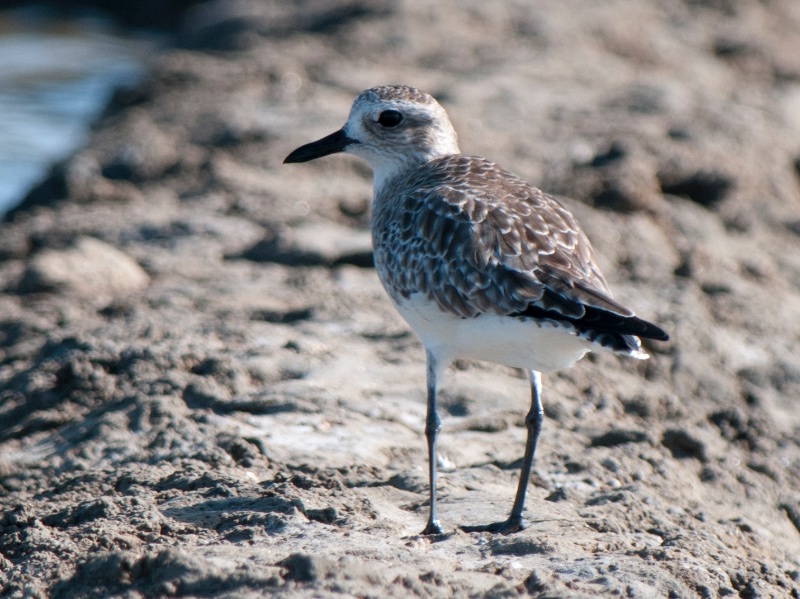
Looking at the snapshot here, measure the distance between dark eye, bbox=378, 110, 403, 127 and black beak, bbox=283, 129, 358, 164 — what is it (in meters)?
0.20

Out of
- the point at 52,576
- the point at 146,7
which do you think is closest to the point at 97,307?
the point at 52,576

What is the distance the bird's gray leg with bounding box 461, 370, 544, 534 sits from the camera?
488cm

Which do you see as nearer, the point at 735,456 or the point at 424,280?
the point at 424,280

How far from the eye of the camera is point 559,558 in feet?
14.6

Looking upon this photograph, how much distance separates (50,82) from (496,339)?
13655 mm

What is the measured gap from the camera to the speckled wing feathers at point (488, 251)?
15.7ft

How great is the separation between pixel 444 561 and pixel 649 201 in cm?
515

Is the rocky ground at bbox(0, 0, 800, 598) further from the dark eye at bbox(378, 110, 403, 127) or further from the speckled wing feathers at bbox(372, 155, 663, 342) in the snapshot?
the dark eye at bbox(378, 110, 403, 127)

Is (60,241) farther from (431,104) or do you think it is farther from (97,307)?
(431,104)

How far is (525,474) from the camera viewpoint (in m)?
5.09

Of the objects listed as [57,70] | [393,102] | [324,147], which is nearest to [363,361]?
[324,147]

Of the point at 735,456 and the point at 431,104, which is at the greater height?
the point at 431,104

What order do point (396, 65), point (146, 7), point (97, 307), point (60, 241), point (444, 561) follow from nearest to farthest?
point (444, 561) → point (97, 307) → point (60, 241) → point (396, 65) → point (146, 7)

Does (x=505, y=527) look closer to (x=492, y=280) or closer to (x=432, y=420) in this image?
(x=432, y=420)
